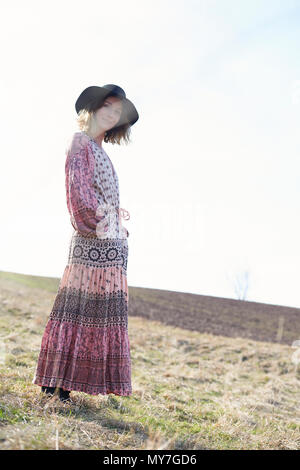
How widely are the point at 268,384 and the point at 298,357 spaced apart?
9.78 ft

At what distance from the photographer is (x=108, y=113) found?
3570mm

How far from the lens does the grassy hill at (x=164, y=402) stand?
251 cm

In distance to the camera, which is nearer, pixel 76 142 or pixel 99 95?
pixel 76 142

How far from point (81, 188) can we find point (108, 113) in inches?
30.7

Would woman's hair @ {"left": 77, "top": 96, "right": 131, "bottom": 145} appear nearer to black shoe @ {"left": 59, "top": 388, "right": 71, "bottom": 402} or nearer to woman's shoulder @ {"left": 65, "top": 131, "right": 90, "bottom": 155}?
woman's shoulder @ {"left": 65, "top": 131, "right": 90, "bottom": 155}

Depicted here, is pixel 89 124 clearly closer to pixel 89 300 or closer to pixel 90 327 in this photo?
pixel 89 300

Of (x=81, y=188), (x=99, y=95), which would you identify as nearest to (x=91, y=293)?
(x=81, y=188)

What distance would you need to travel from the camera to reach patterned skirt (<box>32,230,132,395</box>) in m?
3.20

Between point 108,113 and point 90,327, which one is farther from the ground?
point 108,113

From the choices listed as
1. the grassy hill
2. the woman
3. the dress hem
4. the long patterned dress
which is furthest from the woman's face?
the grassy hill

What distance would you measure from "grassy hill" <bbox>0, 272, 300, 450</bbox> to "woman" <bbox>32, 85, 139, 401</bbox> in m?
0.23

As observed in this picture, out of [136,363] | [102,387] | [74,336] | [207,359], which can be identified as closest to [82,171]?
[74,336]
